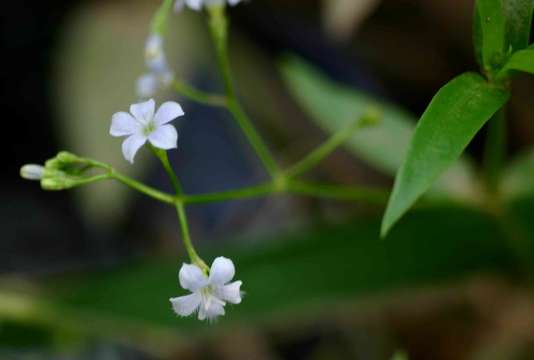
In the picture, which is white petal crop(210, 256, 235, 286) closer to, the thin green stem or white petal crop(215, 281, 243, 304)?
white petal crop(215, 281, 243, 304)

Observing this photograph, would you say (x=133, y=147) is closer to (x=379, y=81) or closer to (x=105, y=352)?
(x=105, y=352)

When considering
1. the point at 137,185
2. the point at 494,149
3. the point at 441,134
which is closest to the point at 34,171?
the point at 137,185

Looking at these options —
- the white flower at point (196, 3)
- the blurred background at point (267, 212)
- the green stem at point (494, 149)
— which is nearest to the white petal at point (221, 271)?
the white flower at point (196, 3)

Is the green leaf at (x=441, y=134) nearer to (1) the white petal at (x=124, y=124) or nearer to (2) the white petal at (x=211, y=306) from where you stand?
(2) the white petal at (x=211, y=306)

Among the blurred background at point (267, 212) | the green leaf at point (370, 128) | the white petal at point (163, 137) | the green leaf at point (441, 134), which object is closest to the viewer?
the green leaf at point (441, 134)

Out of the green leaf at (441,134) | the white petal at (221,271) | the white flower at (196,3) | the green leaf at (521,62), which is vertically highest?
the white flower at (196,3)

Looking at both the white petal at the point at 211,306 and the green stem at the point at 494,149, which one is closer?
the white petal at the point at 211,306

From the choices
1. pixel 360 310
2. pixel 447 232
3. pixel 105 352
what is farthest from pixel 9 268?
pixel 447 232
